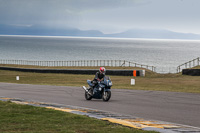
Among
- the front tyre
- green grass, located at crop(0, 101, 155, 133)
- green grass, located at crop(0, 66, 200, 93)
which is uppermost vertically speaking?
green grass, located at crop(0, 66, 200, 93)

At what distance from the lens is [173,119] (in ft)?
36.3

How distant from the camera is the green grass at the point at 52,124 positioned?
8.38m

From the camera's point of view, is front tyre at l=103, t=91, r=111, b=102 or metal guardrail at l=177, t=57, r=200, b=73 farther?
metal guardrail at l=177, t=57, r=200, b=73

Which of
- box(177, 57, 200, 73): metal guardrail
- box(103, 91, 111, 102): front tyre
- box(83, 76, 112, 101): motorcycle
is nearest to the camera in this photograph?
box(83, 76, 112, 101): motorcycle

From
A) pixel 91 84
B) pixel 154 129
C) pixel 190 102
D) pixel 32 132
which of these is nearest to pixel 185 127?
pixel 154 129

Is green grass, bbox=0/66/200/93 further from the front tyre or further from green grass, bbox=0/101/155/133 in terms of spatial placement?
green grass, bbox=0/101/155/133

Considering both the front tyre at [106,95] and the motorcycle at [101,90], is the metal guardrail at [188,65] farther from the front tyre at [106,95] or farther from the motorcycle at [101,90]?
the front tyre at [106,95]

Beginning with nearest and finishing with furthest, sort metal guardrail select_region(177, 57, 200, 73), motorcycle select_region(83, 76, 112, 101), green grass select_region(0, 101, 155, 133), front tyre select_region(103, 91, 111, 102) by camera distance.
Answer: green grass select_region(0, 101, 155, 133) < motorcycle select_region(83, 76, 112, 101) < front tyre select_region(103, 91, 111, 102) < metal guardrail select_region(177, 57, 200, 73)

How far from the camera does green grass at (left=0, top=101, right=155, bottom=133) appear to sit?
838 centimetres

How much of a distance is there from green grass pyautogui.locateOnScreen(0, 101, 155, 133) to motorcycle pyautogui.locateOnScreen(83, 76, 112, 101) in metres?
4.87

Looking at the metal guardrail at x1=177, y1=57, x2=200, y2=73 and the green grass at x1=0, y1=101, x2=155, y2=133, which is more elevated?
the metal guardrail at x1=177, y1=57, x2=200, y2=73

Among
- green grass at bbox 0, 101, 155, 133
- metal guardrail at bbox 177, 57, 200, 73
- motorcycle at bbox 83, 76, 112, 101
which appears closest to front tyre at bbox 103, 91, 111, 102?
motorcycle at bbox 83, 76, 112, 101

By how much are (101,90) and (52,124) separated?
25.1 ft

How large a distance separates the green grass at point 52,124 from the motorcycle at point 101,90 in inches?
192
